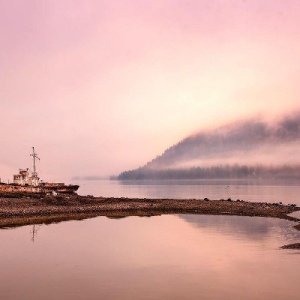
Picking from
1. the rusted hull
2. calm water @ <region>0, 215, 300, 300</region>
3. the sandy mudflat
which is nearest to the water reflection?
calm water @ <region>0, 215, 300, 300</region>

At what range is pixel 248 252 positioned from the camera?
95.0ft

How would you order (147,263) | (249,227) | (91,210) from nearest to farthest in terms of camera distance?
(147,263), (249,227), (91,210)

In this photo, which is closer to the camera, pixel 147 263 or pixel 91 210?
pixel 147 263

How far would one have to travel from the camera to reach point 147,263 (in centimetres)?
2520

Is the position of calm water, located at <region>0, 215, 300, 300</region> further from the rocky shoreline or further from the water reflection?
the rocky shoreline

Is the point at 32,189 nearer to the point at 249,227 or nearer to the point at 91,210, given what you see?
the point at 91,210

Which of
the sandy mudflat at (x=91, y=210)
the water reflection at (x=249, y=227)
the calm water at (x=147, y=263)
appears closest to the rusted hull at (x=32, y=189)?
the sandy mudflat at (x=91, y=210)

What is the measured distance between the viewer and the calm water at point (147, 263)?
19062 mm

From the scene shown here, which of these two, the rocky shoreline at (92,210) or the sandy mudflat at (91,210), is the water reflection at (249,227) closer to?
the rocky shoreline at (92,210)

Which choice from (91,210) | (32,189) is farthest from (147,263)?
(32,189)

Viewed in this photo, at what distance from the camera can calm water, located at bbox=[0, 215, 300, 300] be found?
19.1 metres

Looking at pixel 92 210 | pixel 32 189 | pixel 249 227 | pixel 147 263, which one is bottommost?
pixel 249 227

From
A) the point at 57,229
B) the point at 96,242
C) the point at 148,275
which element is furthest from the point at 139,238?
the point at 148,275

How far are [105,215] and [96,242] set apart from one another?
2444 centimetres
